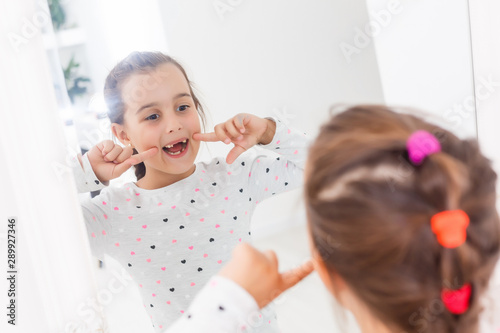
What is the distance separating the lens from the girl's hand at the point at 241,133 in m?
0.54

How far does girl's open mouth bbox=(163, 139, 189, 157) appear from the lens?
0.54 m

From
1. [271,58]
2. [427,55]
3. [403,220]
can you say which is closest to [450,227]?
[403,220]

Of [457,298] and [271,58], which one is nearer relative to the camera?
[457,298]

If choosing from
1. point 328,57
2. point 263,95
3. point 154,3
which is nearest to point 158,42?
point 154,3

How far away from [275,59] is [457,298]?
0.42 metres

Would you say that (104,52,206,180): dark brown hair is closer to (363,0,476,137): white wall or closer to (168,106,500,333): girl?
(168,106,500,333): girl

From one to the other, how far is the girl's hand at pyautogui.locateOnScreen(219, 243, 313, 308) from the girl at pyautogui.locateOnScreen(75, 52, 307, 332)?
0.54 feet

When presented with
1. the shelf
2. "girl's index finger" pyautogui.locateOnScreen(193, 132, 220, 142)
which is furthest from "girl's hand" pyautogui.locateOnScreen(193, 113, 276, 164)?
the shelf

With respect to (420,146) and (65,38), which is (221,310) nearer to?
(420,146)

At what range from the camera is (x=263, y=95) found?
0.64m

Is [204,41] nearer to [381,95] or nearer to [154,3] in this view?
[154,3]

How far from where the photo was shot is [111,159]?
20.3 inches

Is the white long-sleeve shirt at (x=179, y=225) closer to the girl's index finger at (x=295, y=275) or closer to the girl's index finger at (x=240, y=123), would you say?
the girl's index finger at (x=240, y=123)

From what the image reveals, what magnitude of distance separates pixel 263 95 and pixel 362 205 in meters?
0.34
